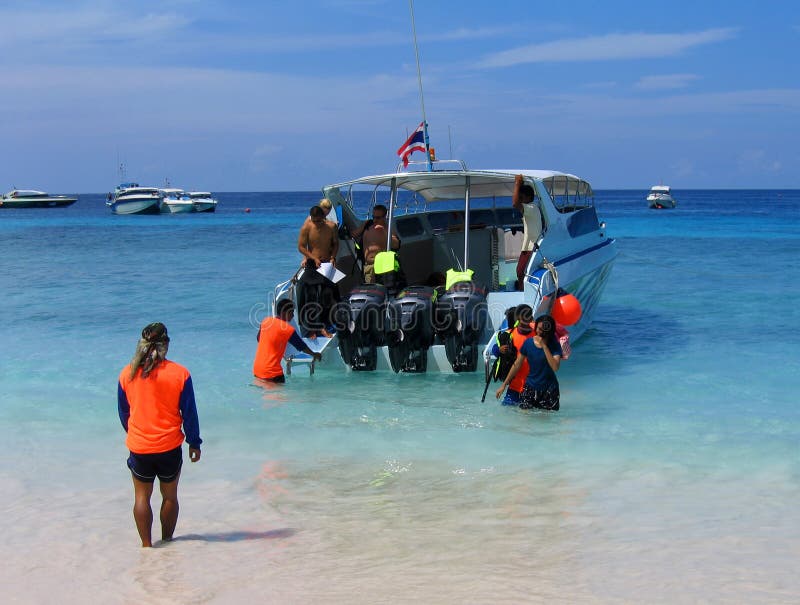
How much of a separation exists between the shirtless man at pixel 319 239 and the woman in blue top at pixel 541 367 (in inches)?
117

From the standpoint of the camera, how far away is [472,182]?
34.7 ft

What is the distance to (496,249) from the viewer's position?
12258 mm

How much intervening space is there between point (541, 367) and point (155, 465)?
12.4 ft

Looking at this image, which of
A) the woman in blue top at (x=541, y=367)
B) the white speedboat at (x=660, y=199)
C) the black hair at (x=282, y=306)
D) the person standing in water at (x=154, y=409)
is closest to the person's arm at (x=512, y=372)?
the woman in blue top at (x=541, y=367)

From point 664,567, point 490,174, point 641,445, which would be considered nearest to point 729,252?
point 490,174

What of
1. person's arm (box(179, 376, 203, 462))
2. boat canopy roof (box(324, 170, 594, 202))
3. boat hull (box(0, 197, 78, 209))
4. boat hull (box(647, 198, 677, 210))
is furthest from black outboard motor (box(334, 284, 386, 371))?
boat hull (box(0, 197, 78, 209))

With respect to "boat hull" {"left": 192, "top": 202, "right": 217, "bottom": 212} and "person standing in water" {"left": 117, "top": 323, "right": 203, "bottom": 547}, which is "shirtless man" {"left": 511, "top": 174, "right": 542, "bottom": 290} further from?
"boat hull" {"left": 192, "top": 202, "right": 217, "bottom": 212}

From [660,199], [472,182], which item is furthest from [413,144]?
[660,199]

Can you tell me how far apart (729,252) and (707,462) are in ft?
84.4

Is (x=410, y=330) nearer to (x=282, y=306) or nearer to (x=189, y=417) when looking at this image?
(x=282, y=306)

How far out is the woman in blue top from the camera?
7277mm

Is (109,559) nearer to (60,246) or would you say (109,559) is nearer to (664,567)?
(664,567)

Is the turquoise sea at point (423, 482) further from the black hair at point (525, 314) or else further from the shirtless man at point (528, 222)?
the shirtless man at point (528, 222)

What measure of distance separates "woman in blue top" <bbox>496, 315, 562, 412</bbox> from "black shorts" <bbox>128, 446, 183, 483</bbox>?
348cm
